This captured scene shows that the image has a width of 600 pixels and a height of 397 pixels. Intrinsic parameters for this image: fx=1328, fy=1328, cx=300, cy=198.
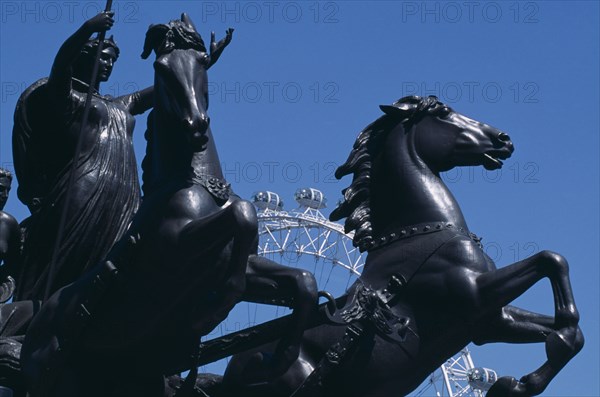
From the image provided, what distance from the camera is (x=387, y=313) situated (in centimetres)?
897

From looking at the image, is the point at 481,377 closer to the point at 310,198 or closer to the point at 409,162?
the point at 310,198

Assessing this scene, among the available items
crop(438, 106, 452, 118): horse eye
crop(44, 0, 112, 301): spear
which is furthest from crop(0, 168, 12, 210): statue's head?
crop(438, 106, 452, 118): horse eye

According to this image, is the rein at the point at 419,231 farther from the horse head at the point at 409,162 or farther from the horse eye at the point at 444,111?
the horse eye at the point at 444,111

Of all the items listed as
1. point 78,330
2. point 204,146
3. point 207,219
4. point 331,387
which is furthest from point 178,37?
point 331,387

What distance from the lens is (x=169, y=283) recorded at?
25.1ft

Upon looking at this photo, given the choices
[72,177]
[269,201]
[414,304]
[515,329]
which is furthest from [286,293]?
[269,201]

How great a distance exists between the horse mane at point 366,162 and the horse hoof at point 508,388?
1489mm

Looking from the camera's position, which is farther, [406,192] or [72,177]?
[406,192]

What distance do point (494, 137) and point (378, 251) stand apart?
136cm

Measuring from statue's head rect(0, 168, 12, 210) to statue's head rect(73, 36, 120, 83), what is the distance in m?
0.89

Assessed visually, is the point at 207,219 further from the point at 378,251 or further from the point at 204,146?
the point at 378,251

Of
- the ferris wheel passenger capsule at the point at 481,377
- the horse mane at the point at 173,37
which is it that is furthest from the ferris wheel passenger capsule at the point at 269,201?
the horse mane at the point at 173,37

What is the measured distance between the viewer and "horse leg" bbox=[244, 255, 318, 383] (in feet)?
25.1

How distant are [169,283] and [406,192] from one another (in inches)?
100
